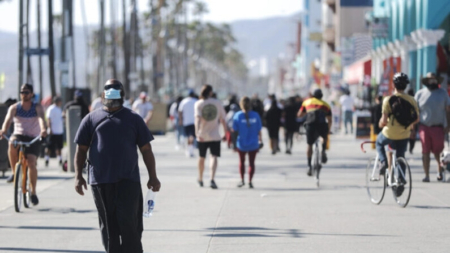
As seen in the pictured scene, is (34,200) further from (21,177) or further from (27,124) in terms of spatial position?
(27,124)

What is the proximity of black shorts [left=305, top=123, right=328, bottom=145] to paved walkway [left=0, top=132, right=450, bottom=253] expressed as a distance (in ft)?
2.54

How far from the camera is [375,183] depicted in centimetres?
1312

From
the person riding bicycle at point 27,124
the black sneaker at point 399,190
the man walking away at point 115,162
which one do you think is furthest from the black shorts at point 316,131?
the man walking away at point 115,162

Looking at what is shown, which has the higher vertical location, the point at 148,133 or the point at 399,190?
the point at 148,133

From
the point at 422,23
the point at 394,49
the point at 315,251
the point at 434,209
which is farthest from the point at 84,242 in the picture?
the point at 394,49

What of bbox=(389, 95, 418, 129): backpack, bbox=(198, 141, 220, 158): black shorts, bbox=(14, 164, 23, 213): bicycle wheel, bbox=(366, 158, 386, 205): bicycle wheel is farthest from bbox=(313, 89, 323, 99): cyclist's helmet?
bbox=(14, 164, 23, 213): bicycle wheel

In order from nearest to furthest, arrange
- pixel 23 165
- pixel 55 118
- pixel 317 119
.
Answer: pixel 23 165 → pixel 317 119 → pixel 55 118

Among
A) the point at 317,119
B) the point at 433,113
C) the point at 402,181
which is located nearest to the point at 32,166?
the point at 402,181

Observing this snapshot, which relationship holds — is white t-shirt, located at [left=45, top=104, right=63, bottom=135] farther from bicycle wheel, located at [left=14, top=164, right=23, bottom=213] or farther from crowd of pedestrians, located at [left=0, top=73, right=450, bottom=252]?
bicycle wheel, located at [left=14, top=164, right=23, bottom=213]

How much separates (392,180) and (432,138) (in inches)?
125

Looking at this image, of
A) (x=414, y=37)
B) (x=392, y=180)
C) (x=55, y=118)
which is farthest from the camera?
(x=414, y=37)

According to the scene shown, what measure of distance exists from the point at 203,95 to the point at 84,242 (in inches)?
237

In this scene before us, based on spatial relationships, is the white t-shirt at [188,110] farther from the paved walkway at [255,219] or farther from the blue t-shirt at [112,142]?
the blue t-shirt at [112,142]

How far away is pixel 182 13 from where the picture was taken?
96938mm
